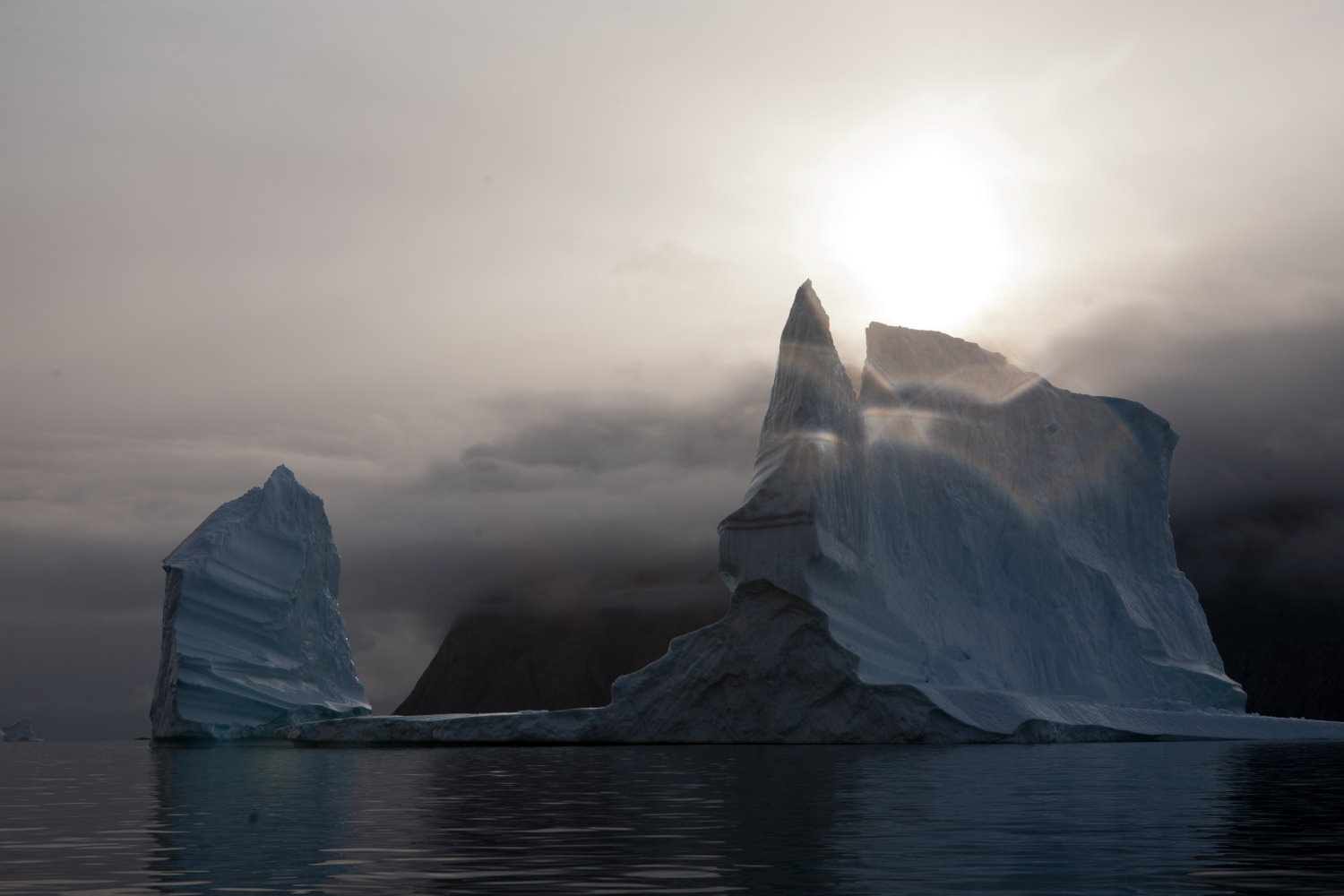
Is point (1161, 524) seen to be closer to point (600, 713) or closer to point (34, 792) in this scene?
point (600, 713)

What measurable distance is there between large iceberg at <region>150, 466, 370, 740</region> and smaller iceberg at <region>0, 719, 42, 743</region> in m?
40.3

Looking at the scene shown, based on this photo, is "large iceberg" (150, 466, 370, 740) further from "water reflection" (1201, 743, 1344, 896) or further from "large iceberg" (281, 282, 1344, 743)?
"water reflection" (1201, 743, 1344, 896)

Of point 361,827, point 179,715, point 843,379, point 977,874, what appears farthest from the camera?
point 179,715

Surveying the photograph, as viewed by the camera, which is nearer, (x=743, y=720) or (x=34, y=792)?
(x=34, y=792)

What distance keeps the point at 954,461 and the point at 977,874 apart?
3026 cm

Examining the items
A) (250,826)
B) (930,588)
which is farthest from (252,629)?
(250,826)

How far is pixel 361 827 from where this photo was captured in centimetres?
1111

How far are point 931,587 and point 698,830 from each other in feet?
82.2

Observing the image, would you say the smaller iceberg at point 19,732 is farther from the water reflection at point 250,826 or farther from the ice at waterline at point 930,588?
the water reflection at point 250,826

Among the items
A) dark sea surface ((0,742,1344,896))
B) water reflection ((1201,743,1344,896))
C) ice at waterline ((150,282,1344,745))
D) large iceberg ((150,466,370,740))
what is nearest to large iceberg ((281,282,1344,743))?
ice at waterline ((150,282,1344,745))

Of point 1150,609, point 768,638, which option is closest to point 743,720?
point 768,638

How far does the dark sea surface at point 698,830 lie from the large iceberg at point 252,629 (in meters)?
17.5

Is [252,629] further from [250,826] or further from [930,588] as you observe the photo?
[250,826]

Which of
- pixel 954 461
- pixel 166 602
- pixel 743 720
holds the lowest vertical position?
pixel 743 720
